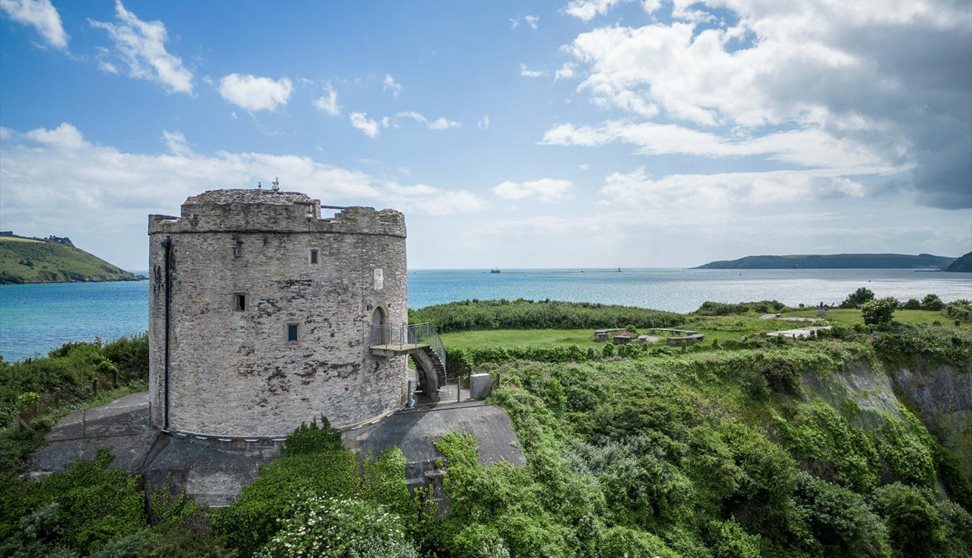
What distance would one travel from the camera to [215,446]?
57.5 feet

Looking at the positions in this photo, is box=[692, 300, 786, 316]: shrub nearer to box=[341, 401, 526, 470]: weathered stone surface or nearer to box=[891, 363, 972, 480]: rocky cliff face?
box=[891, 363, 972, 480]: rocky cliff face

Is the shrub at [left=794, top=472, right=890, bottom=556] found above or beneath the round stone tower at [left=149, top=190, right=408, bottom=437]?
beneath

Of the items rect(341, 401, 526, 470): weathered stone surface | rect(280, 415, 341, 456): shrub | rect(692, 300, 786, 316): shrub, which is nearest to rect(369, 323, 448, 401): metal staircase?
rect(341, 401, 526, 470): weathered stone surface

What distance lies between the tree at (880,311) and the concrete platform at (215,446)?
1146 inches

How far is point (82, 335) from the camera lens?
67.9m

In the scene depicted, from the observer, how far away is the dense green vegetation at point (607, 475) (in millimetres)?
14906

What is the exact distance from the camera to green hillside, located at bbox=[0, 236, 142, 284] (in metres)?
136

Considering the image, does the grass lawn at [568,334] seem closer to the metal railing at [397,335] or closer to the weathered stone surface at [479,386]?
the weathered stone surface at [479,386]

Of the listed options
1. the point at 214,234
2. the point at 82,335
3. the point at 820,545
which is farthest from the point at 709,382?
the point at 82,335

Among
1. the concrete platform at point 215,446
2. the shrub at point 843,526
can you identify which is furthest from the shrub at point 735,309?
the concrete platform at point 215,446

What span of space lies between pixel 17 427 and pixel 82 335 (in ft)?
202

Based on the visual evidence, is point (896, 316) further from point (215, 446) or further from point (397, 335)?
point (215, 446)

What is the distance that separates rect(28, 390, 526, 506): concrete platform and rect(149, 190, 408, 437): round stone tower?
23.3 inches

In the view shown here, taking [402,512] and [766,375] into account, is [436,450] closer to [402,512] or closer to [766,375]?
[402,512]
